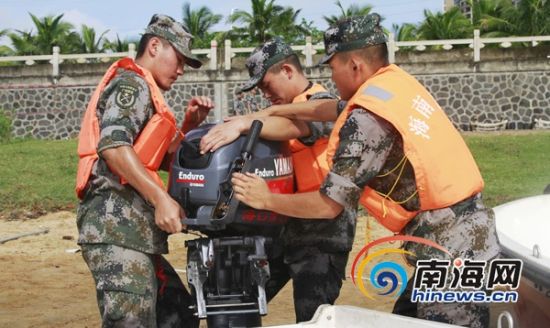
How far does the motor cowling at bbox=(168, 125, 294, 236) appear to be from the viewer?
140 inches

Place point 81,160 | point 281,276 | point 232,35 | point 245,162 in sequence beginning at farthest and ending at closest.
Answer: point 232,35, point 281,276, point 81,160, point 245,162

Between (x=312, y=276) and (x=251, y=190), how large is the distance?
88cm

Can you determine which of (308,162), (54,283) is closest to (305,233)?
(308,162)

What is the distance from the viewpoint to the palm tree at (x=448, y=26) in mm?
33375

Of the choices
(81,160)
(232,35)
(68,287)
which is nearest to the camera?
(81,160)

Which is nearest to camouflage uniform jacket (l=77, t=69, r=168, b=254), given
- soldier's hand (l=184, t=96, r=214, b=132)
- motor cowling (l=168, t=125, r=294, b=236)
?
motor cowling (l=168, t=125, r=294, b=236)

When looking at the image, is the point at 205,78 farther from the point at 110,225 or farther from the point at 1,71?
Result: the point at 110,225

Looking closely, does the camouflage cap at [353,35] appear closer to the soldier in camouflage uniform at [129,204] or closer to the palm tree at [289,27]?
the soldier in camouflage uniform at [129,204]

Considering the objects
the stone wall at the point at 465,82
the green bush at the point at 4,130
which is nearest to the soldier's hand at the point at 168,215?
the green bush at the point at 4,130

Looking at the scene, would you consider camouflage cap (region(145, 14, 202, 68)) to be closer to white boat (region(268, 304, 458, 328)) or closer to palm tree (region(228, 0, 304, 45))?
white boat (region(268, 304, 458, 328))

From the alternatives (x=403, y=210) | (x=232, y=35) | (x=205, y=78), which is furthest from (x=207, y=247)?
(x=232, y=35)

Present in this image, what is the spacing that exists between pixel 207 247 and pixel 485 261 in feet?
3.41

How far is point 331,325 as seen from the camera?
3.33 m

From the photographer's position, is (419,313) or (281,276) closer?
(419,313)
